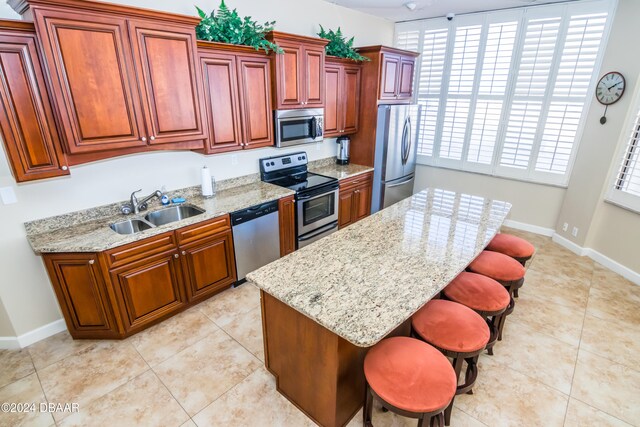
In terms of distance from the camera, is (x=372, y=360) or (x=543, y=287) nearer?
(x=372, y=360)

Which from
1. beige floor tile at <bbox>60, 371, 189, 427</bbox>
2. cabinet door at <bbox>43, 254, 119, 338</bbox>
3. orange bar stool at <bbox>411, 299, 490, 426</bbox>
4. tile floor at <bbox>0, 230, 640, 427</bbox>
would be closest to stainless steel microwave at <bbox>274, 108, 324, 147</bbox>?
tile floor at <bbox>0, 230, 640, 427</bbox>

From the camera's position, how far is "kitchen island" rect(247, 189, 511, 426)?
155 cm

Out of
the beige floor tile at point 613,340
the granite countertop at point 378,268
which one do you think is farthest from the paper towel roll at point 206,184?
the beige floor tile at point 613,340

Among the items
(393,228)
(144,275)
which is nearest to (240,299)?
(144,275)

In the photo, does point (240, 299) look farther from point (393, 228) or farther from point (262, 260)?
point (393, 228)

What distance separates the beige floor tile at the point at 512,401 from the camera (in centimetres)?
198

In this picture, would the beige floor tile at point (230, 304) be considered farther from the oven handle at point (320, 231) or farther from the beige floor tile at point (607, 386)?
the beige floor tile at point (607, 386)

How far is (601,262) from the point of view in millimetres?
3861

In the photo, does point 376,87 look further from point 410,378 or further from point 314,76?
point 410,378

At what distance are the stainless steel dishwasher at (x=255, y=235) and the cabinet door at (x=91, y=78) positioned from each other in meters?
1.15

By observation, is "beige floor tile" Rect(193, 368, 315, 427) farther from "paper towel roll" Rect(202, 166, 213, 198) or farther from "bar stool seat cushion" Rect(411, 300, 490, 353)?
"paper towel roll" Rect(202, 166, 213, 198)

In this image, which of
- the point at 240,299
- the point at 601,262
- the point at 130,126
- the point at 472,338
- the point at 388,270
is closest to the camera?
the point at 472,338

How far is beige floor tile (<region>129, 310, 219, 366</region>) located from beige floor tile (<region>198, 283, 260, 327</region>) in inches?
2.9

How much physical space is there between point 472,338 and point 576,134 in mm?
3808
